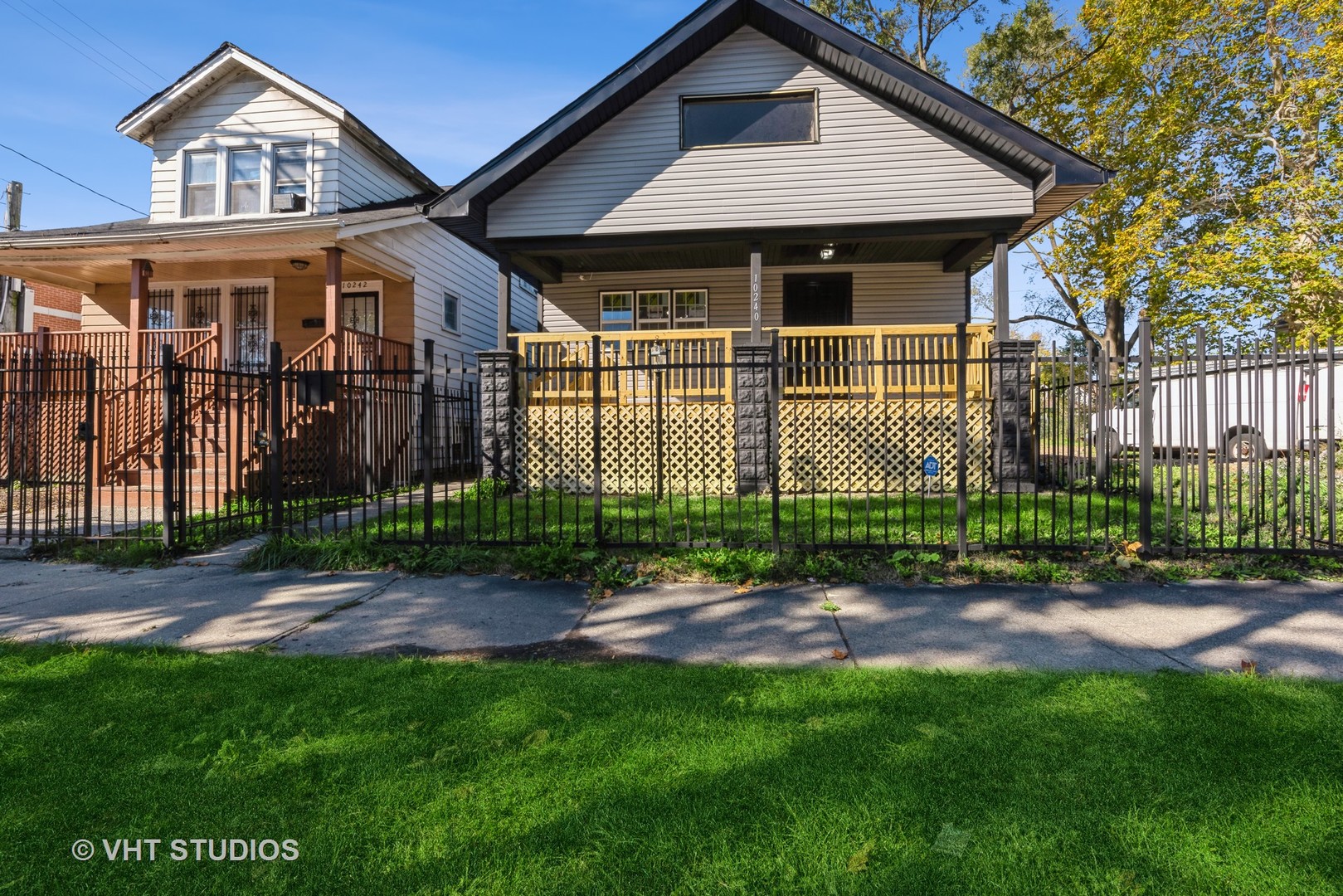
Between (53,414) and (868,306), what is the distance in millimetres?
15942

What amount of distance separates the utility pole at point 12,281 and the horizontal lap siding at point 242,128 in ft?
45.7

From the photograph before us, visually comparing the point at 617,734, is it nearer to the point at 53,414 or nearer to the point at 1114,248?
the point at 53,414

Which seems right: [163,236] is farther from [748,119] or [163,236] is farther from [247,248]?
[748,119]

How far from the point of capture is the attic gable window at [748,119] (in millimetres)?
11516

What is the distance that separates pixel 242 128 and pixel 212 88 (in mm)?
1043

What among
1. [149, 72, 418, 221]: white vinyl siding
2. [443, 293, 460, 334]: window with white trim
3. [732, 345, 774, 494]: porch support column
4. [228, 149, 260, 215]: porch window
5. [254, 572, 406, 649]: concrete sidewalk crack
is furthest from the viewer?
[443, 293, 460, 334]: window with white trim

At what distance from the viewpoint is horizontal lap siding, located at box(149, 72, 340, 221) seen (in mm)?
13758

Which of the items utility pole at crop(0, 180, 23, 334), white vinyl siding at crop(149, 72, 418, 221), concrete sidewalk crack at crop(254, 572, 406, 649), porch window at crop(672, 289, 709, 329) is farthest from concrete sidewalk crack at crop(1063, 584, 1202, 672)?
utility pole at crop(0, 180, 23, 334)

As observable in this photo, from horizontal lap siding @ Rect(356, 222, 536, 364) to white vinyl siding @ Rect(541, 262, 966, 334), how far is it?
8.69 feet

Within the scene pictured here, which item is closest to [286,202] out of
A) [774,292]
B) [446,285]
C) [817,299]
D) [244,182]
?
[244,182]

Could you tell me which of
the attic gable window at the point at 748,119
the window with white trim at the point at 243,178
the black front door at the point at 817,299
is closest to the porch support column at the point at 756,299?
the attic gable window at the point at 748,119

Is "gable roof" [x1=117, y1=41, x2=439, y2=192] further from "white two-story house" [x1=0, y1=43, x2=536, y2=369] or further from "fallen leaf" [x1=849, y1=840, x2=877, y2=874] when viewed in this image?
"fallen leaf" [x1=849, y1=840, x2=877, y2=874]

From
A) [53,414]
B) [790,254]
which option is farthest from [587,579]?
[53,414]

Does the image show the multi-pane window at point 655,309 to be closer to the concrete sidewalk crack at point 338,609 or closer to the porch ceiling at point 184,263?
the porch ceiling at point 184,263
